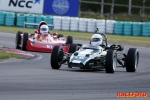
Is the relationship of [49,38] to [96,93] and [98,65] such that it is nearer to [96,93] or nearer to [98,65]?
[98,65]

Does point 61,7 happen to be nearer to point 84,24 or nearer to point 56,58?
point 84,24

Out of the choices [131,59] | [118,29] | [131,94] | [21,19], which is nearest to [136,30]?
[118,29]

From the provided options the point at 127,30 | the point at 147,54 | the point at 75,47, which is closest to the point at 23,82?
the point at 75,47

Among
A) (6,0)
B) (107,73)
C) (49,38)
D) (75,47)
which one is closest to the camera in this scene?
(107,73)

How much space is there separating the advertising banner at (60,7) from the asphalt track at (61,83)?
70.8ft

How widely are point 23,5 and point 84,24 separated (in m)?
5.96

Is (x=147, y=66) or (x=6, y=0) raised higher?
(x=6, y=0)

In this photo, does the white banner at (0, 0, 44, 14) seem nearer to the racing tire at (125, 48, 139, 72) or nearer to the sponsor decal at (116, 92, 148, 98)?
the racing tire at (125, 48, 139, 72)

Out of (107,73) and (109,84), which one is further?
(107,73)

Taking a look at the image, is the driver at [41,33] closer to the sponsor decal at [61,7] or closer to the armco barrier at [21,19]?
the armco barrier at [21,19]

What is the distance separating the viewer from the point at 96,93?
11250mm

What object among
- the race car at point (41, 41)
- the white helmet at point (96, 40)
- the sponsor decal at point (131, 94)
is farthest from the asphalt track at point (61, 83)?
the race car at point (41, 41)

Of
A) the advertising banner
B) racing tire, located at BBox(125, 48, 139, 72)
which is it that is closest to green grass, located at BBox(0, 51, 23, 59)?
racing tire, located at BBox(125, 48, 139, 72)

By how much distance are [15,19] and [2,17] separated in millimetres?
902
